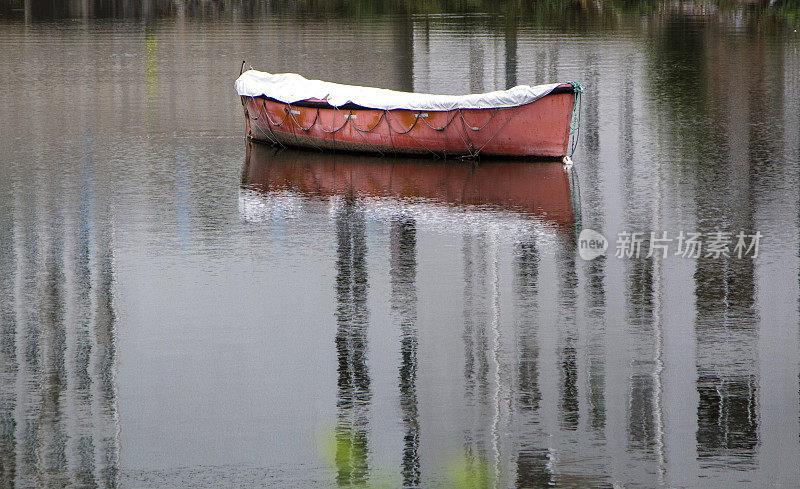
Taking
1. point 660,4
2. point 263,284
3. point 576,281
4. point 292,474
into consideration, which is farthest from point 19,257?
point 660,4

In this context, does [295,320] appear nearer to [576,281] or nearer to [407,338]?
[407,338]

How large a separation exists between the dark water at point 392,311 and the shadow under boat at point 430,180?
11 centimetres

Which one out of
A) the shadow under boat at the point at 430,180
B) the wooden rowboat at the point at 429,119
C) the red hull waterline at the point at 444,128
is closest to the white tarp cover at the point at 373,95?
the wooden rowboat at the point at 429,119

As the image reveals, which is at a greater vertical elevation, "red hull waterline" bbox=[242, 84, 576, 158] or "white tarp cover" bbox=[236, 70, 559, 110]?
"white tarp cover" bbox=[236, 70, 559, 110]

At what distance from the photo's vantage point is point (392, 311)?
1372cm

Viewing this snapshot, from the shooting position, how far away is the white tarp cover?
76.8ft

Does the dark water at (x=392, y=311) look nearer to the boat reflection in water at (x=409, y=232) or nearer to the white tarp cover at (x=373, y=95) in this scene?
the boat reflection in water at (x=409, y=232)

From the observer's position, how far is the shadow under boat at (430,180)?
20188mm

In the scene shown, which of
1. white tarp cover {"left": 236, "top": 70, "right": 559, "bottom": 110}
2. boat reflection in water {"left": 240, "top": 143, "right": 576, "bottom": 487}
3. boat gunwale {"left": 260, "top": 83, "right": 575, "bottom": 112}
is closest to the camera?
boat reflection in water {"left": 240, "top": 143, "right": 576, "bottom": 487}

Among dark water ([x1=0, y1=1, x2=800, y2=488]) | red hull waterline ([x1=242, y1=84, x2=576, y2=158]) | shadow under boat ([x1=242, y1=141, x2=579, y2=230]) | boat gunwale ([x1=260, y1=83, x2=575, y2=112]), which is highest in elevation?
boat gunwale ([x1=260, y1=83, x2=575, y2=112])

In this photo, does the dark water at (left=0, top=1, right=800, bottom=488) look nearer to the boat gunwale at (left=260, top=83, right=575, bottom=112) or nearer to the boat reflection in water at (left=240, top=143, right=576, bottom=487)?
the boat reflection in water at (left=240, top=143, right=576, bottom=487)

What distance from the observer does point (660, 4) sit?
74.7 m

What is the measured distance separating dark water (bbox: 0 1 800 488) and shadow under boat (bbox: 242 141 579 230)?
11 cm

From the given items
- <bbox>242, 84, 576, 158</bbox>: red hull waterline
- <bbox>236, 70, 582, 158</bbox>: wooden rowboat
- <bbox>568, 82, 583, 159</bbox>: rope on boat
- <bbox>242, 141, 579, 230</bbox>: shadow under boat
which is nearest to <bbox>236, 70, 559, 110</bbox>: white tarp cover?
<bbox>236, 70, 582, 158</bbox>: wooden rowboat
